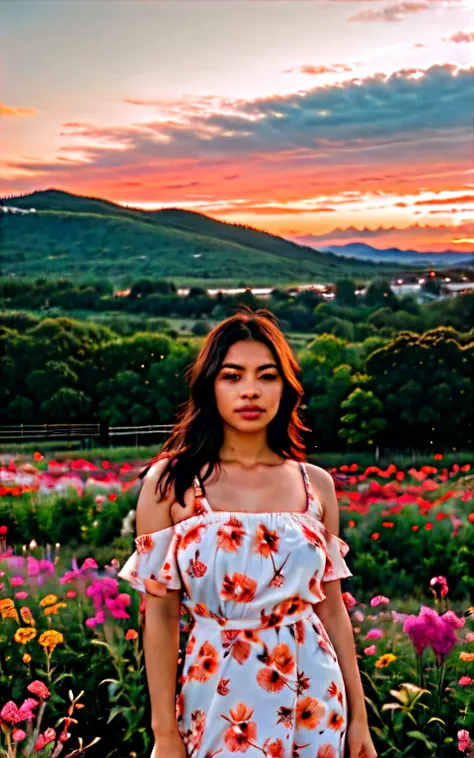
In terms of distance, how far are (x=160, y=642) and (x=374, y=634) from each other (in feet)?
4.65

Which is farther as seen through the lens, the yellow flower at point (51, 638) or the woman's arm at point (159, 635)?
the yellow flower at point (51, 638)

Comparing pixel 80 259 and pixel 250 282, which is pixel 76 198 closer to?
pixel 80 259

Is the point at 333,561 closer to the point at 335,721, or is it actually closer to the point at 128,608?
the point at 335,721

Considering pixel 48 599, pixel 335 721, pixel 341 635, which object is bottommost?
pixel 48 599

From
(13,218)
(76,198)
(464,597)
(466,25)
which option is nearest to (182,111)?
(76,198)

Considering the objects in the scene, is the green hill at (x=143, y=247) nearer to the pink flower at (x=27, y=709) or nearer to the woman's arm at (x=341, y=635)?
the pink flower at (x=27, y=709)

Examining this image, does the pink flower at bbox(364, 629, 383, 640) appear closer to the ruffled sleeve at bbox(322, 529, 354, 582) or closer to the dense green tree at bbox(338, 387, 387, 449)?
the dense green tree at bbox(338, 387, 387, 449)

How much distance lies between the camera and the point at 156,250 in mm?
3658

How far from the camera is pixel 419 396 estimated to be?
11.6ft

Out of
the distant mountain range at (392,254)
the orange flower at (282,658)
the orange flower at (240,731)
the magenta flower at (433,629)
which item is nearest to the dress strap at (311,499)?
the orange flower at (282,658)

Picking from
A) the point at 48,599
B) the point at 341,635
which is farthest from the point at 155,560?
the point at 48,599

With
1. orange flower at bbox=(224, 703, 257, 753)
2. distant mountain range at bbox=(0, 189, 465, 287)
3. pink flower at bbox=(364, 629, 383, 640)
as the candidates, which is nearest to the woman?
orange flower at bbox=(224, 703, 257, 753)

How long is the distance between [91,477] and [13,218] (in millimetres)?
987

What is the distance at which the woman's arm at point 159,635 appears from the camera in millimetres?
1528
